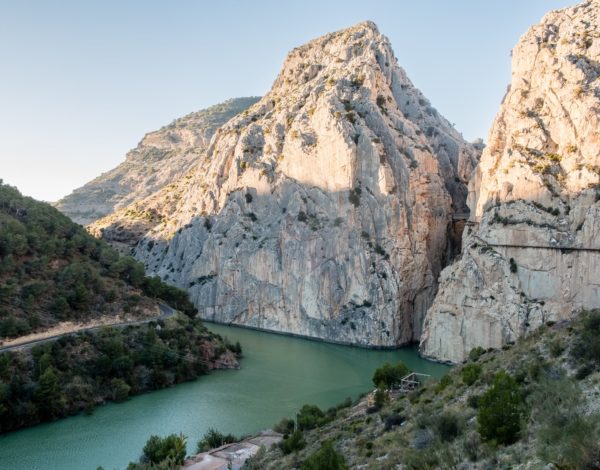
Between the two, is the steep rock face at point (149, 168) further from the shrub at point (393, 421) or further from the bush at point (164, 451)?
the shrub at point (393, 421)

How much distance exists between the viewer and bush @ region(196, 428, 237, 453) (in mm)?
27456

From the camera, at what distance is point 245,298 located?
228 ft

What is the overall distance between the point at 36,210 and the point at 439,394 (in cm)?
4179

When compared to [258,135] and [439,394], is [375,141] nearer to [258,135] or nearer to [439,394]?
[258,135]

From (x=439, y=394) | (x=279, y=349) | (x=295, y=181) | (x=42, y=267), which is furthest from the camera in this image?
(x=295, y=181)

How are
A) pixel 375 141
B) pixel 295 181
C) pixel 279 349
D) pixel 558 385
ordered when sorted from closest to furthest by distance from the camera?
pixel 558 385, pixel 279 349, pixel 375 141, pixel 295 181

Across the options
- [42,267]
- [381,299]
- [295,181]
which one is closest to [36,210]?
[42,267]

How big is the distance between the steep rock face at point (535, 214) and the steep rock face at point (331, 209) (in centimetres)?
903

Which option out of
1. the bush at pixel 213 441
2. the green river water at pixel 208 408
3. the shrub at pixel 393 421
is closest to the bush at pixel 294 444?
the shrub at pixel 393 421

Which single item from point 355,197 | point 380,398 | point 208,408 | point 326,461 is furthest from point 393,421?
point 355,197

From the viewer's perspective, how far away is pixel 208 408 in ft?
116

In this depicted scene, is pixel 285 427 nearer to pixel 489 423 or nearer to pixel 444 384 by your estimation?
pixel 444 384

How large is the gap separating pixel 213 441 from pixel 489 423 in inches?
715

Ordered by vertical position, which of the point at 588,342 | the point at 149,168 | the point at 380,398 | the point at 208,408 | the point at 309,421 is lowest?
the point at 208,408
